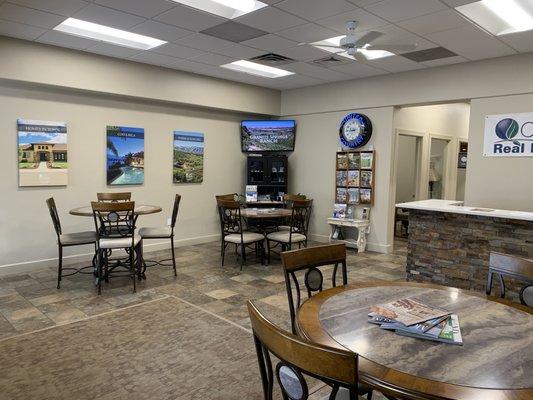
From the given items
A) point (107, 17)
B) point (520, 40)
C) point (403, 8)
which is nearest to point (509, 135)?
point (520, 40)

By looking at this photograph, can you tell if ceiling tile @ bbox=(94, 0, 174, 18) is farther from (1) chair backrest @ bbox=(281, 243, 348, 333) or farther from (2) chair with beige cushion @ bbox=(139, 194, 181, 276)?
(1) chair backrest @ bbox=(281, 243, 348, 333)

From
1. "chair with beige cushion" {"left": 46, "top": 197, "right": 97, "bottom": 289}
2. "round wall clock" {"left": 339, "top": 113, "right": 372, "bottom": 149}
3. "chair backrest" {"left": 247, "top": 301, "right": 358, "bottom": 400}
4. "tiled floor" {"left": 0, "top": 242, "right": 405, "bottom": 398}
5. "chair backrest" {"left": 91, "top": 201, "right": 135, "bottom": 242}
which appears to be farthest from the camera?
"round wall clock" {"left": 339, "top": 113, "right": 372, "bottom": 149}

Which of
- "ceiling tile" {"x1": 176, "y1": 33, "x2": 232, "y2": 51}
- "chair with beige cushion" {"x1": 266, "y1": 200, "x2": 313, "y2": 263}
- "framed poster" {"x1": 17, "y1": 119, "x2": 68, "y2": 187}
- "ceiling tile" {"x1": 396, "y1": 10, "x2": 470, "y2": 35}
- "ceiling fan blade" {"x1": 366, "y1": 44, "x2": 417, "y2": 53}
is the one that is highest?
"ceiling tile" {"x1": 396, "y1": 10, "x2": 470, "y2": 35}

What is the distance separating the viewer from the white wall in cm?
511

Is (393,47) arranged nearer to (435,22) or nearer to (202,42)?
(435,22)

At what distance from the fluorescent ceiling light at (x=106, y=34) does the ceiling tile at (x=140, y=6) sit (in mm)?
741

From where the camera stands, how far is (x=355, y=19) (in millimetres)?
4102

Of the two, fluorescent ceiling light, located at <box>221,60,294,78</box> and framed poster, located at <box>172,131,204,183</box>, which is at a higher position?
fluorescent ceiling light, located at <box>221,60,294,78</box>

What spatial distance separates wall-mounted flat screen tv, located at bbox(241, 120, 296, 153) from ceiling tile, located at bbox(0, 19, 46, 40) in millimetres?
3744

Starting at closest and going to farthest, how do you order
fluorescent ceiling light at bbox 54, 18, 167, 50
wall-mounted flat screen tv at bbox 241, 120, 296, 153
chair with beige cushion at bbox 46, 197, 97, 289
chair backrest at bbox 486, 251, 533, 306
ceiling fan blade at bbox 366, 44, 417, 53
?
1. chair backrest at bbox 486, 251, 533, 306
2. ceiling fan blade at bbox 366, 44, 417, 53
3. chair with beige cushion at bbox 46, 197, 97, 289
4. fluorescent ceiling light at bbox 54, 18, 167, 50
5. wall-mounted flat screen tv at bbox 241, 120, 296, 153

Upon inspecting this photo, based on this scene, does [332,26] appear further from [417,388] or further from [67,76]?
[417,388]

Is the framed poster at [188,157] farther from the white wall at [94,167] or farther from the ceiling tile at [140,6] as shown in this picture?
the ceiling tile at [140,6]

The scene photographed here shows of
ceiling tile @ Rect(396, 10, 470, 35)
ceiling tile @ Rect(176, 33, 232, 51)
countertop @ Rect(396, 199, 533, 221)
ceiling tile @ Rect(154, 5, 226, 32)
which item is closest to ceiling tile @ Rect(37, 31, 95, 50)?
ceiling tile @ Rect(176, 33, 232, 51)

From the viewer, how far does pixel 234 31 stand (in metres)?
4.54
